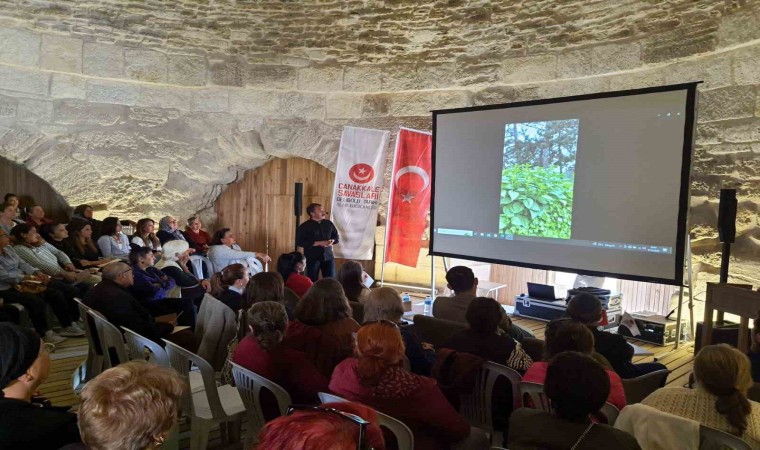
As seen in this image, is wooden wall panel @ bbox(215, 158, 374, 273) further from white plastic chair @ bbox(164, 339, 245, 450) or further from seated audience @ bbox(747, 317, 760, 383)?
seated audience @ bbox(747, 317, 760, 383)

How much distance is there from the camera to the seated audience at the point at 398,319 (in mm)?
2506

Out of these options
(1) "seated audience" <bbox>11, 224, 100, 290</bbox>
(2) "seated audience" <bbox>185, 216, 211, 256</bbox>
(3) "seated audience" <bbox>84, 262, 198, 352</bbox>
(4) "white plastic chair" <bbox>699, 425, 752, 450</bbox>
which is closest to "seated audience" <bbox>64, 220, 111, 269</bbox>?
(1) "seated audience" <bbox>11, 224, 100, 290</bbox>

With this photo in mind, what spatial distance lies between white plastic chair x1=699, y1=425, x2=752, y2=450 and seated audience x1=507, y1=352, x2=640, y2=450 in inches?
11.2

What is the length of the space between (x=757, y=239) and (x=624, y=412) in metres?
3.89

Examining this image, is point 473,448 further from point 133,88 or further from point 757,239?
point 133,88

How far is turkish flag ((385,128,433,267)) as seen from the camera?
6.05 metres

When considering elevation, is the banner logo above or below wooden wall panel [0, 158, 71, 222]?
above

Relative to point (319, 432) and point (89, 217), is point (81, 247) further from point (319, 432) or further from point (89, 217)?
point (319, 432)

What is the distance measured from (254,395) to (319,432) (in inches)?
48.6

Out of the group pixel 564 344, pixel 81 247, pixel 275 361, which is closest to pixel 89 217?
pixel 81 247

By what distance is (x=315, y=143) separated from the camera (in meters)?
7.56

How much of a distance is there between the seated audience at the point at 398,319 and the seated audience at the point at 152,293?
7.09ft

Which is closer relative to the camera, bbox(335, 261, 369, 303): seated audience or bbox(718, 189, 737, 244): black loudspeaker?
bbox(335, 261, 369, 303): seated audience

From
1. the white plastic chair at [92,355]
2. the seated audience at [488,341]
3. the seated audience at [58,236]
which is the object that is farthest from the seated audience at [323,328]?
the seated audience at [58,236]
